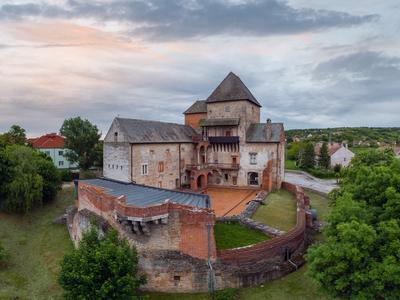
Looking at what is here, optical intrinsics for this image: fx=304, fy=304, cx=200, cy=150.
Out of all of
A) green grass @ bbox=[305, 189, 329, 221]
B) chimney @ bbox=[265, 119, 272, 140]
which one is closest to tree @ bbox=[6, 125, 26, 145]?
chimney @ bbox=[265, 119, 272, 140]

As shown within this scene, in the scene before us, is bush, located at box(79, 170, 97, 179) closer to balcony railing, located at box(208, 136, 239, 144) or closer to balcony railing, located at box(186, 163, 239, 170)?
balcony railing, located at box(186, 163, 239, 170)

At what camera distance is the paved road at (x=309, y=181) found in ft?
170

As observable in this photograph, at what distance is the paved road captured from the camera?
170 feet

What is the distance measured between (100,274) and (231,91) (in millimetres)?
31764

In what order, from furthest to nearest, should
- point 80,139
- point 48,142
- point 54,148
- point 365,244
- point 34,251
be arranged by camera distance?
point 48,142
point 54,148
point 80,139
point 34,251
point 365,244

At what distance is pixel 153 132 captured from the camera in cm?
3772

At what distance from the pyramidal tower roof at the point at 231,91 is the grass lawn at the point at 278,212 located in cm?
1374

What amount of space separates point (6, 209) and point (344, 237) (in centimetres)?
3237

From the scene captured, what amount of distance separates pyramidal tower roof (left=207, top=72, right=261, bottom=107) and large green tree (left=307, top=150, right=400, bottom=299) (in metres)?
27.5

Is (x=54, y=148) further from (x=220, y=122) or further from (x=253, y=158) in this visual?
(x=253, y=158)

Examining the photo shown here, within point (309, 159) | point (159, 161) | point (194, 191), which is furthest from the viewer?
point (309, 159)

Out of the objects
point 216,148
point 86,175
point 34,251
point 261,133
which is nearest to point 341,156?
point 261,133

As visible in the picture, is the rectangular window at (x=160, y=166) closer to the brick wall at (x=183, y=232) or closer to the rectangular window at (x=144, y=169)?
the rectangular window at (x=144, y=169)

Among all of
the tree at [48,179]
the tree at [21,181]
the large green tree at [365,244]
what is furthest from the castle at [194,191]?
the large green tree at [365,244]
